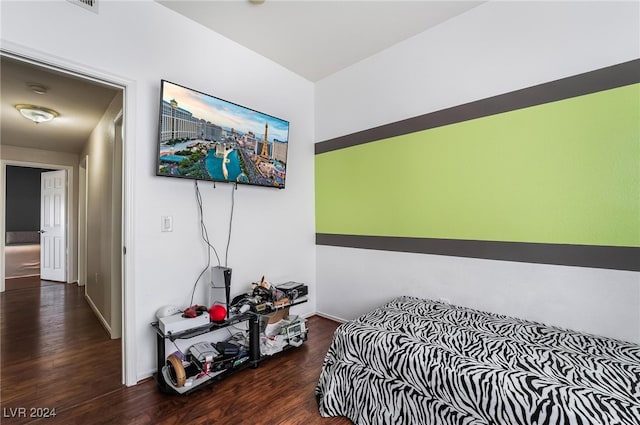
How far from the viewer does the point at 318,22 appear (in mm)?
2445

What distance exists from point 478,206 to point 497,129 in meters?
0.60

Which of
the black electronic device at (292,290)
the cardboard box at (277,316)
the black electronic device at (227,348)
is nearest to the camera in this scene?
the black electronic device at (227,348)

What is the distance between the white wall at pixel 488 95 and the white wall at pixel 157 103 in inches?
33.3

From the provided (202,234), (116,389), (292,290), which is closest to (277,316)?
(292,290)

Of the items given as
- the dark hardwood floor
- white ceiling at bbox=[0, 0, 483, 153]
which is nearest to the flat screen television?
white ceiling at bbox=[0, 0, 483, 153]

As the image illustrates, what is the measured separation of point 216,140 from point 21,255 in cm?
945

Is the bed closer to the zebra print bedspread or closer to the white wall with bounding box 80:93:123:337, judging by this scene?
the white wall with bounding box 80:93:123:337

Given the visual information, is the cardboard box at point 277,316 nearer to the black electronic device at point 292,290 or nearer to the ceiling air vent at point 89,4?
the black electronic device at point 292,290

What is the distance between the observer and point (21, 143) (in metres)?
4.93

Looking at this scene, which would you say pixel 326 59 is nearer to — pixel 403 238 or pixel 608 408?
pixel 403 238

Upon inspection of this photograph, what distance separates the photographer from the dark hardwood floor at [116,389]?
1.69 meters

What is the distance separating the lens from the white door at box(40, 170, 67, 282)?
5.44 m

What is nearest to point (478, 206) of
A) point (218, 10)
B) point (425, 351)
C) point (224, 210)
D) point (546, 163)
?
point (546, 163)

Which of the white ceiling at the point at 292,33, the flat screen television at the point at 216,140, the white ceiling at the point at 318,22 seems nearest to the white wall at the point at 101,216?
the white ceiling at the point at 292,33
